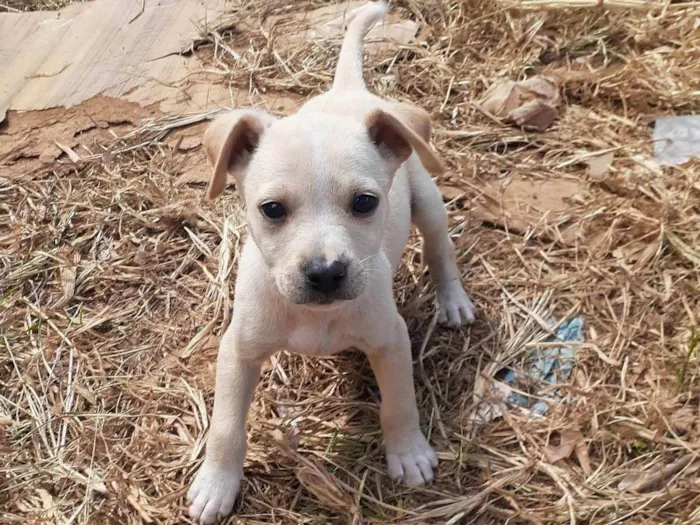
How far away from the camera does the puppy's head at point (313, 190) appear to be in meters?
2.81

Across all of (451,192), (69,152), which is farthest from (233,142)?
(69,152)

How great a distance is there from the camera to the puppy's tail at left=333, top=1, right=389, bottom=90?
13.5ft

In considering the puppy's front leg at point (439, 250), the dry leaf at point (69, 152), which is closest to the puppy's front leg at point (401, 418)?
the puppy's front leg at point (439, 250)

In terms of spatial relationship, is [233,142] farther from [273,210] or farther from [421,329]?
[421,329]

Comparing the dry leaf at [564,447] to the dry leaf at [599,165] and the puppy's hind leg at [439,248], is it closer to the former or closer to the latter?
the puppy's hind leg at [439,248]

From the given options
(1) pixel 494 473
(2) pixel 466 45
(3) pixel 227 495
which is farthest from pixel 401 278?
(2) pixel 466 45

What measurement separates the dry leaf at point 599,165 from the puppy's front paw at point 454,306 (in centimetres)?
146

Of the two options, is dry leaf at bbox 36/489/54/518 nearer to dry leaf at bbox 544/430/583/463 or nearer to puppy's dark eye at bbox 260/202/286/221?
puppy's dark eye at bbox 260/202/286/221

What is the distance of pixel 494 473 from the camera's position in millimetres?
3695

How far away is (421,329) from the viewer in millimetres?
4449

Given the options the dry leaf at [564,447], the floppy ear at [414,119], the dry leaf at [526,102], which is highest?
the floppy ear at [414,119]

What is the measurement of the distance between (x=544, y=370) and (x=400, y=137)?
1.71 m

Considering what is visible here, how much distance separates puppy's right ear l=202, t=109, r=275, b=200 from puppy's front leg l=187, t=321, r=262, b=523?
2.39 feet

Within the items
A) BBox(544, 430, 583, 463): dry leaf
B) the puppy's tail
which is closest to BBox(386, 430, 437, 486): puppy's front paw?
BBox(544, 430, 583, 463): dry leaf
